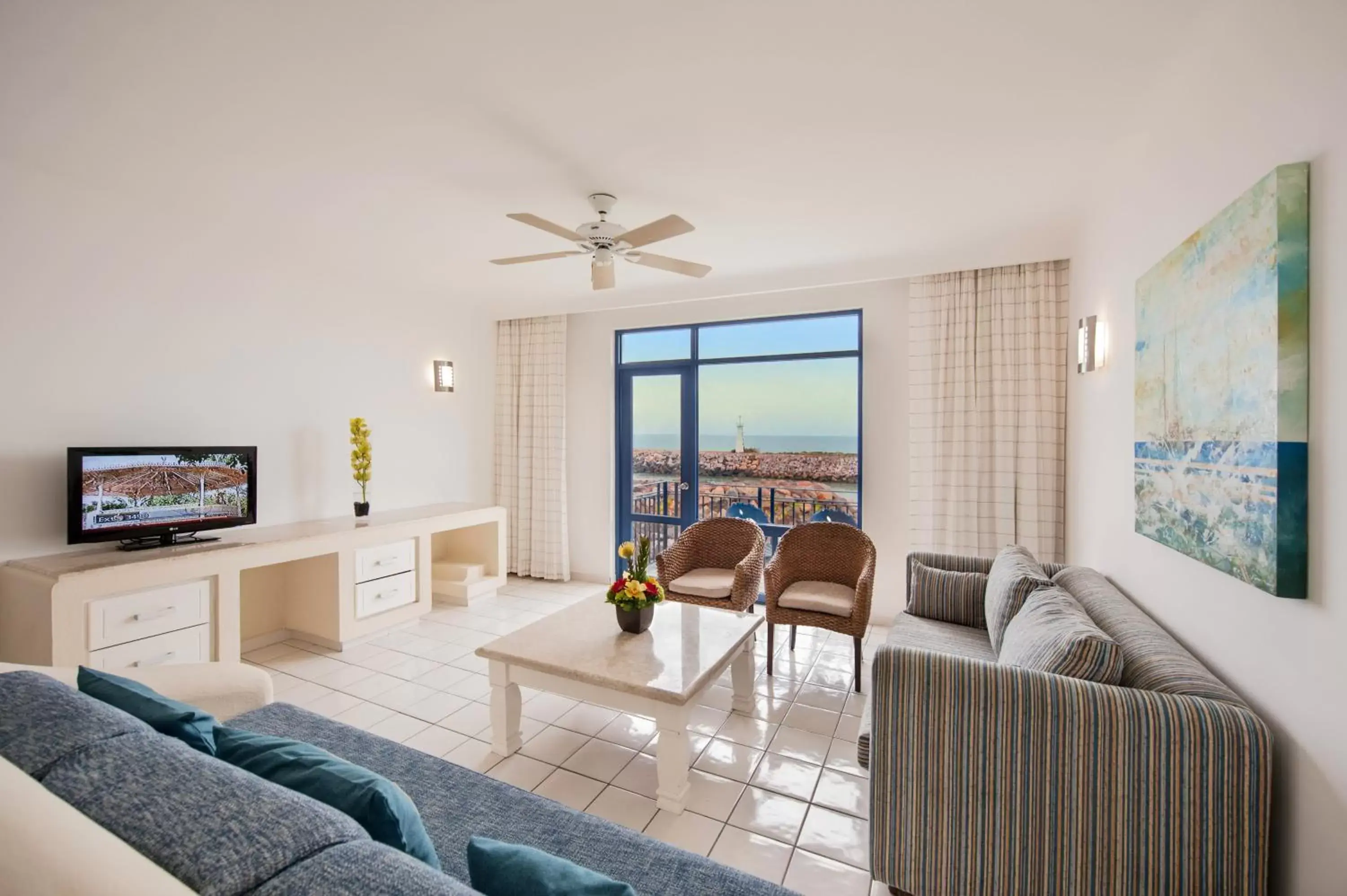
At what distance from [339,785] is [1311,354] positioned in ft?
7.11

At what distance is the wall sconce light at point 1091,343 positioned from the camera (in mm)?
2791

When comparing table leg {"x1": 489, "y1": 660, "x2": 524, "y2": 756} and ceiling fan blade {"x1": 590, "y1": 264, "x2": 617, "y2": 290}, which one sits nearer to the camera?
table leg {"x1": 489, "y1": 660, "x2": 524, "y2": 756}

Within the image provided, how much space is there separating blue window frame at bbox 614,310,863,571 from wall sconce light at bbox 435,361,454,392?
4.77 feet

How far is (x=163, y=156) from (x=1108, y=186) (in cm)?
424

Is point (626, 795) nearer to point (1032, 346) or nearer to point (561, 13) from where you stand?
point (561, 13)

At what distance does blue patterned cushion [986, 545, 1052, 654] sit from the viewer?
7.68 ft

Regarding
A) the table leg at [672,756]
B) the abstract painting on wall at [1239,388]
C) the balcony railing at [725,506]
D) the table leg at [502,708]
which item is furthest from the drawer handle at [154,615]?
the abstract painting on wall at [1239,388]

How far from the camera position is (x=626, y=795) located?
2238 millimetres

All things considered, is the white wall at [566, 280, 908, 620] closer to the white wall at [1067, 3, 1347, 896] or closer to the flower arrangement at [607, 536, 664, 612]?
the white wall at [1067, 3, 1347, 896]

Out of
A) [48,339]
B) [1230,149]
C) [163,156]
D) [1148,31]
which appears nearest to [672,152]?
[1148,31]

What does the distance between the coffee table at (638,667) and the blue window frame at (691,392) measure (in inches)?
75.7

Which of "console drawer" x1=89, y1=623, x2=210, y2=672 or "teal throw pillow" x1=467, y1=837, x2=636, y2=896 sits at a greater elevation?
"teal throw pillow" x1=467, y1=837, x2=636, y2=896

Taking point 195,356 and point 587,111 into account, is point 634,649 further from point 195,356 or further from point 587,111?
point 195,356

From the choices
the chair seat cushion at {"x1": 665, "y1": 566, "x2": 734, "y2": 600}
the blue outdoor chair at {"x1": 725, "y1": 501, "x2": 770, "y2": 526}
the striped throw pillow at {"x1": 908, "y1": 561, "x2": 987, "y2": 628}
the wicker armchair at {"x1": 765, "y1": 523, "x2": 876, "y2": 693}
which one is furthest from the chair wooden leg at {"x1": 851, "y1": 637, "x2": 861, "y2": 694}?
the blue outdoor chair at {"x1": 725, "y1": 501, "x2": 770, "y2": 526}
